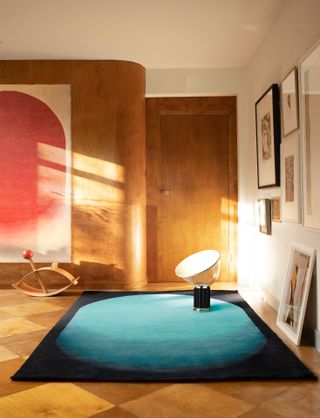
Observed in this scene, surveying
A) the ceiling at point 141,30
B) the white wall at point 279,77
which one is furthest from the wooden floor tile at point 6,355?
the ceiling at point 141,30

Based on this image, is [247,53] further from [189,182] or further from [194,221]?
[194,221]

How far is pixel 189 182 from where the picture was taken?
6.20 metres

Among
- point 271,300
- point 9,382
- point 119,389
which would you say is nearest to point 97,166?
point 271,300

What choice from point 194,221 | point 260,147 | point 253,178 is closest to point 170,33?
point 260,147

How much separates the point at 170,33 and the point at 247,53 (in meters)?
1.11

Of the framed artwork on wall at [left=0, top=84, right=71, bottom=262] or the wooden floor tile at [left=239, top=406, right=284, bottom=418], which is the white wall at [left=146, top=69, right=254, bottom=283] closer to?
the framed artwork on wall at [left=0, top=84, right=71, bottom=262]

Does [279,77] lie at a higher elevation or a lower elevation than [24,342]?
higher

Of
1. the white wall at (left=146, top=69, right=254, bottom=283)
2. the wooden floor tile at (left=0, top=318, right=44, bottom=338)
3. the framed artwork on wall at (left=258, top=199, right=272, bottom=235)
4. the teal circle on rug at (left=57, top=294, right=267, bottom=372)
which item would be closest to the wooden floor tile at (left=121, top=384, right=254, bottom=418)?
the teal circle on rug at (left=57, top=294, right=267, bottom=372)

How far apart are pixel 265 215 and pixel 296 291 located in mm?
1332

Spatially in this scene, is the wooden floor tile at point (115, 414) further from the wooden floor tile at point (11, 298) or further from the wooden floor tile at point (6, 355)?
the wooden floor tile at point (11, 298)

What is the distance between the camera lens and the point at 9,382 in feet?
8.76

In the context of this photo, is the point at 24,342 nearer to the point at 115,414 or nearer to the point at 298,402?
the point at 115,414

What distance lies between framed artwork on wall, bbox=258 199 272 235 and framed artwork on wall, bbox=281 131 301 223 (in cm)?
60

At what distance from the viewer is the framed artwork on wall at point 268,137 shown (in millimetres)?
4324
